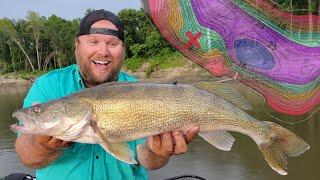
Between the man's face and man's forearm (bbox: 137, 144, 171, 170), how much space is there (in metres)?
0.68

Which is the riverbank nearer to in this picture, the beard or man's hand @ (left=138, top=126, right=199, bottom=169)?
the beard

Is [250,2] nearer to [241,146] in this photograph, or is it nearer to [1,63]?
[241,146]

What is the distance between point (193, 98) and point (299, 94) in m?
3.33

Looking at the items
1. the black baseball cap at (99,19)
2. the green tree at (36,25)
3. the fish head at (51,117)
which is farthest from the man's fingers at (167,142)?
the green tree at (36,25)

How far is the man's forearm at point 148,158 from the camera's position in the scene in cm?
409

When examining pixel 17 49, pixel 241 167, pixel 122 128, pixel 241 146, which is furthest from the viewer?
pixel 17 49

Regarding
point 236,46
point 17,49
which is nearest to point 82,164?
point 236,46

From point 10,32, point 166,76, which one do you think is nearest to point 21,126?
point 166,76

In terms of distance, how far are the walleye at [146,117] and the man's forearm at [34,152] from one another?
0.38m

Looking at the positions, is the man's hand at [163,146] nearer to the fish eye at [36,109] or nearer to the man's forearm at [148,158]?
the man's forearm at [148,158]

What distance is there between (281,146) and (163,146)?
0.91 meters

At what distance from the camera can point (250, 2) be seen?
6277 millimetres

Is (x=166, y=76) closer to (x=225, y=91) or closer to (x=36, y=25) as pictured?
(x=225, y=91)

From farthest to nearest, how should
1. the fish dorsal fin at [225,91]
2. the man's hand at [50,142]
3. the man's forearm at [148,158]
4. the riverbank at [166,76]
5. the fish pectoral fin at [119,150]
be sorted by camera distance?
the riverbank at [166,76] → the man's forearm at [148,158] → the fish dorsal fin at [225,91] → the man's hand at [50,142] → the fish pectoral fin at [119,150]
